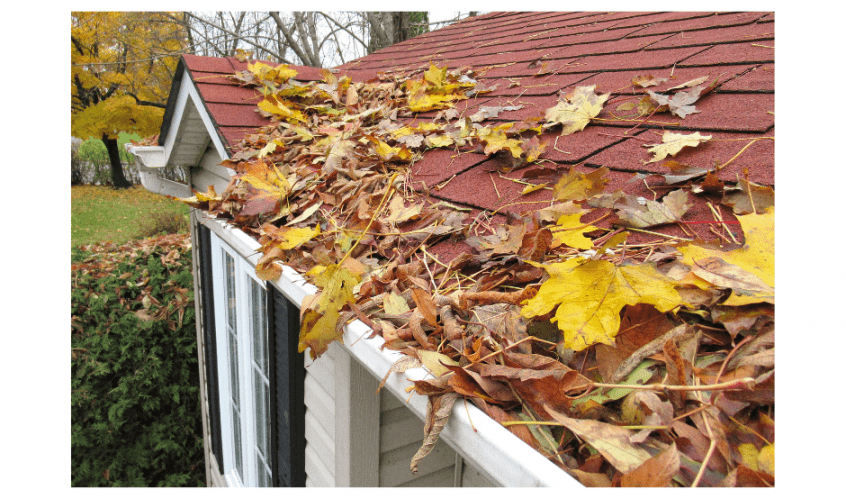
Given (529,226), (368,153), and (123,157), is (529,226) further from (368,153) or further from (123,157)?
(123,157)

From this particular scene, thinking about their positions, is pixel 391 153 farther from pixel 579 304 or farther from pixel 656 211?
pixel 579 304

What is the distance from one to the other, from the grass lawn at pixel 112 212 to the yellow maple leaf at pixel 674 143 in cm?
1188

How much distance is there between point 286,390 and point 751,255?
6.91ft

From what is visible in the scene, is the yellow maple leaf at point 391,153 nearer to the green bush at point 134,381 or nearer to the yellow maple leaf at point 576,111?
the yellow maple leaf at point 576,111

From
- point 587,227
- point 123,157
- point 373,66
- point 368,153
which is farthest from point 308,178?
point 123,157

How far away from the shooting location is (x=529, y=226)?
1.04 m

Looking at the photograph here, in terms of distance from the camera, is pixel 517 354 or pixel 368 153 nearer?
pixel 517 354

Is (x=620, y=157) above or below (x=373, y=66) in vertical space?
below

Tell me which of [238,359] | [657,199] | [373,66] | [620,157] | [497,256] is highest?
[373,66]

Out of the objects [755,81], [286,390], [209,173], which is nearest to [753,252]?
[755,81]

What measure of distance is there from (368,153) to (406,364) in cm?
122

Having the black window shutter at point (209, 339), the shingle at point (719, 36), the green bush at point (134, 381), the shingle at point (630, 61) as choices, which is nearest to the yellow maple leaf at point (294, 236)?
the shingle at point (630, 61)

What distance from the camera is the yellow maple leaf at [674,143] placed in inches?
49.2

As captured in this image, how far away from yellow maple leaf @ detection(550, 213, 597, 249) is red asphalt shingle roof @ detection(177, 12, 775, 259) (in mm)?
60
